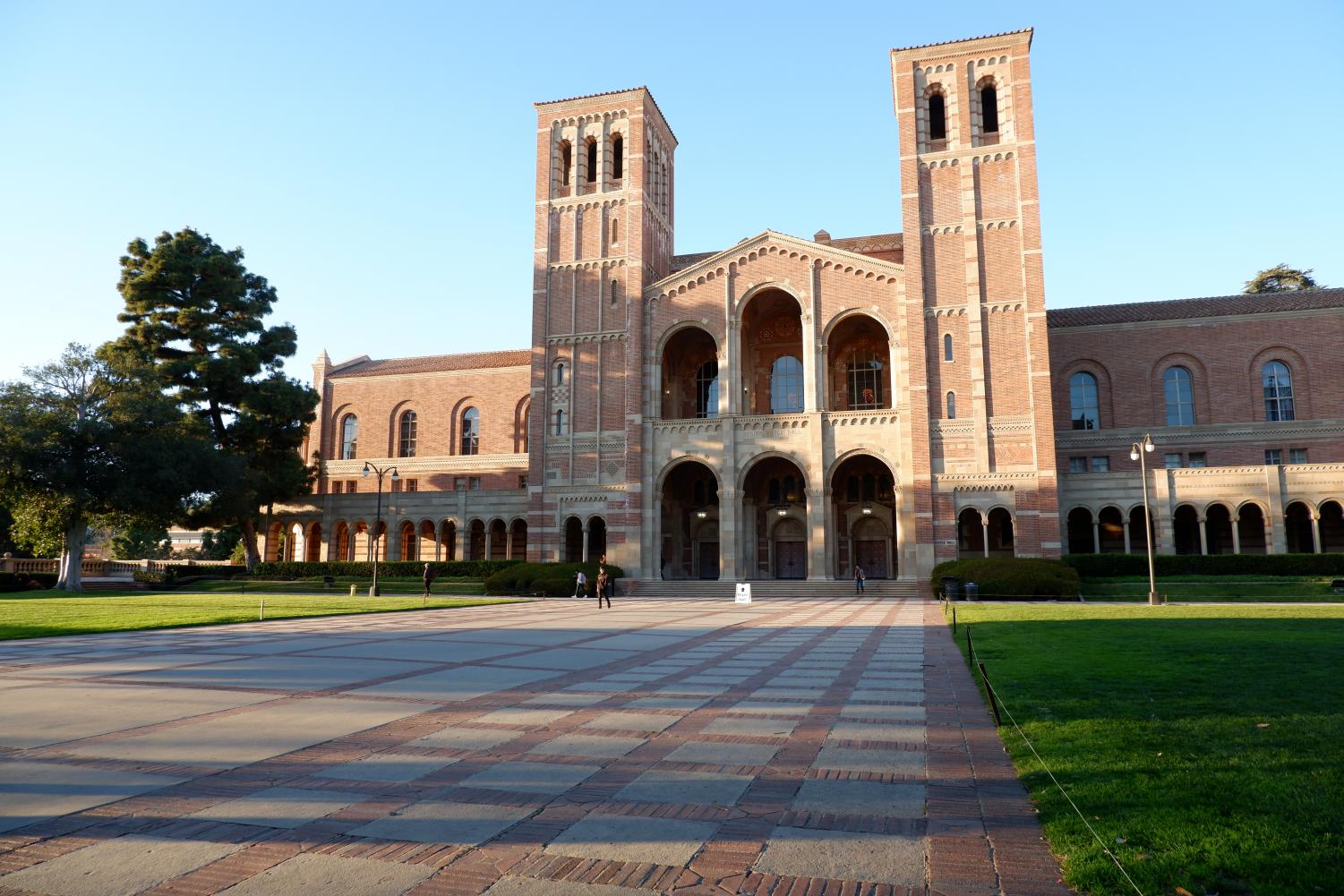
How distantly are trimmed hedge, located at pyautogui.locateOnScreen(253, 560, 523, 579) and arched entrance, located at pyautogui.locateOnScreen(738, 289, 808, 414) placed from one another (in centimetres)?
1680

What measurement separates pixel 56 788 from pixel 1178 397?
5075cm

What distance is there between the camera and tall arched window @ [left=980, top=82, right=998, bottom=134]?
4281 cm

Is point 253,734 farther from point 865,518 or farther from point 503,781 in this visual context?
point 865,518

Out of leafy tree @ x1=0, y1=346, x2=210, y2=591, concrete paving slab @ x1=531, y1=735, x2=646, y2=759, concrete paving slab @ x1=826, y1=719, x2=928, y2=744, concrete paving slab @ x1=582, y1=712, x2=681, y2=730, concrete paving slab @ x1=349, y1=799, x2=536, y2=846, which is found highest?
leafy tree @ x1=0, y1=346, x2=210, y2=591

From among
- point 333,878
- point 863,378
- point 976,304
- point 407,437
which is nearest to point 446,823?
point 333,878

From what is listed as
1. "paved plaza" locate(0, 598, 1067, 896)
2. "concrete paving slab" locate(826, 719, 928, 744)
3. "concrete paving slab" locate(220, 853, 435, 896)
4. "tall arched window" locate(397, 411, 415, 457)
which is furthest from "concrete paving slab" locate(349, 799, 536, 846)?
"tall arched window" locate(397, 411, 415, 457)

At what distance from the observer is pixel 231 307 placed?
1908 inches

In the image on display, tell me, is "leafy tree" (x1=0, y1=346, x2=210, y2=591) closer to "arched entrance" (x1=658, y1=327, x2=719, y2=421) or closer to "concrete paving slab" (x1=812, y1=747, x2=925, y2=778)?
"arched entrance" (x1=658, y1=327, x2=719, y2=421)

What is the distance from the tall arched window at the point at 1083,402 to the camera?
46000 millimetres

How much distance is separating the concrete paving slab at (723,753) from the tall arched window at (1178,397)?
46.2 m

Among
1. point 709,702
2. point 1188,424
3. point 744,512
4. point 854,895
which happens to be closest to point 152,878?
point 854,895

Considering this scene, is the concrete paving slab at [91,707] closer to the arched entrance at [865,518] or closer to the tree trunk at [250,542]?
the arched entrance at [865,518]

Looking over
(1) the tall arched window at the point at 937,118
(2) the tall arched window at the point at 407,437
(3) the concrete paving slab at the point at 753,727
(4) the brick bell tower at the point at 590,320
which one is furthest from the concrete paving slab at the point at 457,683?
(2) the tall arched window at the point at 407,437

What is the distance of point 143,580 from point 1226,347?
61.3 metres
